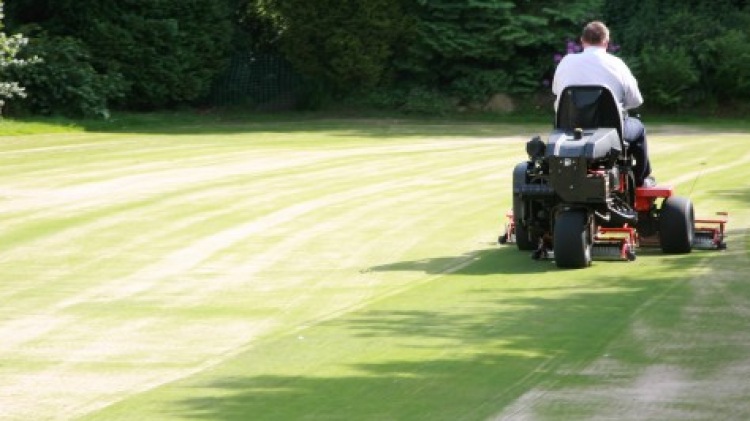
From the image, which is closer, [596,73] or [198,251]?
[596,73]

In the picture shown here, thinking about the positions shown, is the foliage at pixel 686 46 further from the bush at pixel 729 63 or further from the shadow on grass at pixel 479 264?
the shadow on grass at pixel 479 264

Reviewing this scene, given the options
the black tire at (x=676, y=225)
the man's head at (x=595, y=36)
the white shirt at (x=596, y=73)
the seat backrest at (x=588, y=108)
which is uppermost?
the man's head at (x=595, y=36)

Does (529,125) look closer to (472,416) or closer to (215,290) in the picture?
(215,290)

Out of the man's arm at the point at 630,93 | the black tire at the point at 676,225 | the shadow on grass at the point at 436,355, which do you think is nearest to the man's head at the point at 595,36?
the man's arm at the point at 630,93

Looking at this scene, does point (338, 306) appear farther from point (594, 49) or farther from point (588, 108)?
point (594, 49)

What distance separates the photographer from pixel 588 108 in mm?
13547

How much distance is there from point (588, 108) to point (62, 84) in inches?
881

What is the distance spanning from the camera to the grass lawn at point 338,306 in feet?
28.7

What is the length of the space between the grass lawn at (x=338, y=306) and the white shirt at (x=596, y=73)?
1.48 m

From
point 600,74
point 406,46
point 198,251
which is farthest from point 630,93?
point 406,46

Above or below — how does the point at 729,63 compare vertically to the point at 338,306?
above

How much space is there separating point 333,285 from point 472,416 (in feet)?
15.5

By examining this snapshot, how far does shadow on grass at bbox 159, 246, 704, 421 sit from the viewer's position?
8.53 metres

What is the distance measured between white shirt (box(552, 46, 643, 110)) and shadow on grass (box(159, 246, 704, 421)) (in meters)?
1.71
